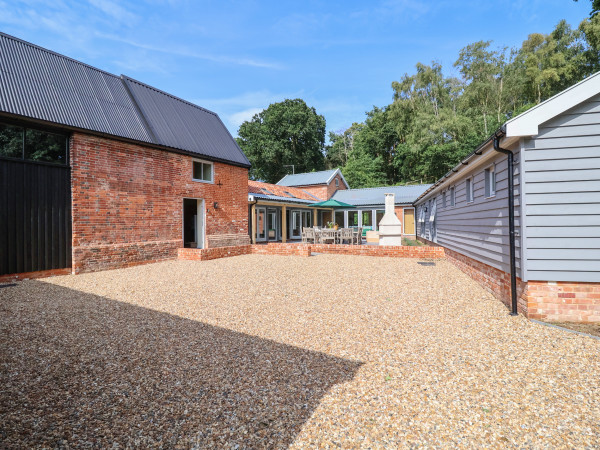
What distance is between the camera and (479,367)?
329cm

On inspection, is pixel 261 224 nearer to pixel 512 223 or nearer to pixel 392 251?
pixel 392 251

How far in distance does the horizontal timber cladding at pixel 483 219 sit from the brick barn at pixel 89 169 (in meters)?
9.33

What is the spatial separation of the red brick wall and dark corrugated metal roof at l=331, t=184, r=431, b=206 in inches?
587

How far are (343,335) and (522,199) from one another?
11.1 ft

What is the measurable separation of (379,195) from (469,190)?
17647 millimetres

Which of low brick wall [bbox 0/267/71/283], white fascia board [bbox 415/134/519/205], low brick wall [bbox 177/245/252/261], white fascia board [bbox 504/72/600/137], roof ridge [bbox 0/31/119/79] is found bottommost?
low brick wall [bbox 0/267/71/283]

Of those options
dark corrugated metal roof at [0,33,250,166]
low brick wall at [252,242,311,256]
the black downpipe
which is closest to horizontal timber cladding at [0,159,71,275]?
dark corrugated metal roof at [0,33,250,166]

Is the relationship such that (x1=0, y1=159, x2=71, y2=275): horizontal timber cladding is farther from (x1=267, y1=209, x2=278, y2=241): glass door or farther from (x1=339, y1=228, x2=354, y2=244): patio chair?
(x1=267, y1=209, x2=278, y2=241): glass door

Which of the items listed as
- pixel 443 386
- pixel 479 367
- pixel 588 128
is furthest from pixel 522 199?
pixel 443 386

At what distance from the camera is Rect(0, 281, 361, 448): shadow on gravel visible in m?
2.24

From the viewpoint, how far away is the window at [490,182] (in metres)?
6.29

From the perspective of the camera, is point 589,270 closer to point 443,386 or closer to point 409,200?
point 443,386

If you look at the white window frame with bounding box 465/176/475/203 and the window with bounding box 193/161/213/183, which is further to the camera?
the window with bounding box 193/161/213/183

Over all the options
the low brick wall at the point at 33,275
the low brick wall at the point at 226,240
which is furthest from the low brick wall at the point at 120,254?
the low brick wall at the point at 226,240
